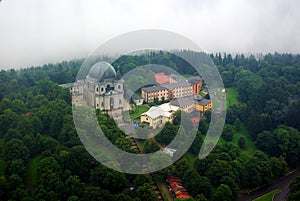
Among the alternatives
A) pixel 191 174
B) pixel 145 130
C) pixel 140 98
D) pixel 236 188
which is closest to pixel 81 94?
pixel 140 98

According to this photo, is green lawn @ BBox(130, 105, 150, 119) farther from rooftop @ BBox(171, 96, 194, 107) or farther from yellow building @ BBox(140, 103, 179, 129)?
rooftop @ BBox(171, 96, 194, 107)

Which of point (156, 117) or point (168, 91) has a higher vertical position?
point (168, 91)

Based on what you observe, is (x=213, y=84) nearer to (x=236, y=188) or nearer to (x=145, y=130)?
(x=145, y=130)

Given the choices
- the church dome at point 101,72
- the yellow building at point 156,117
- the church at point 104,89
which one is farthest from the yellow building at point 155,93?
the yellow building at point 156,117

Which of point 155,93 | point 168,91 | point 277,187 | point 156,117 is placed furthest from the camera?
point 168,91

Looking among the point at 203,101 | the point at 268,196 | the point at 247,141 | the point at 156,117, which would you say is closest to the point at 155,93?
the point at 203,101

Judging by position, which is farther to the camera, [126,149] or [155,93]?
[155,93]

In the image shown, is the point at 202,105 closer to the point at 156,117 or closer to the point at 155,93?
the point at 155,93

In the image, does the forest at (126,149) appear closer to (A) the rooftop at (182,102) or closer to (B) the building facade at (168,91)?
(A) the rooftop at (182,102)
